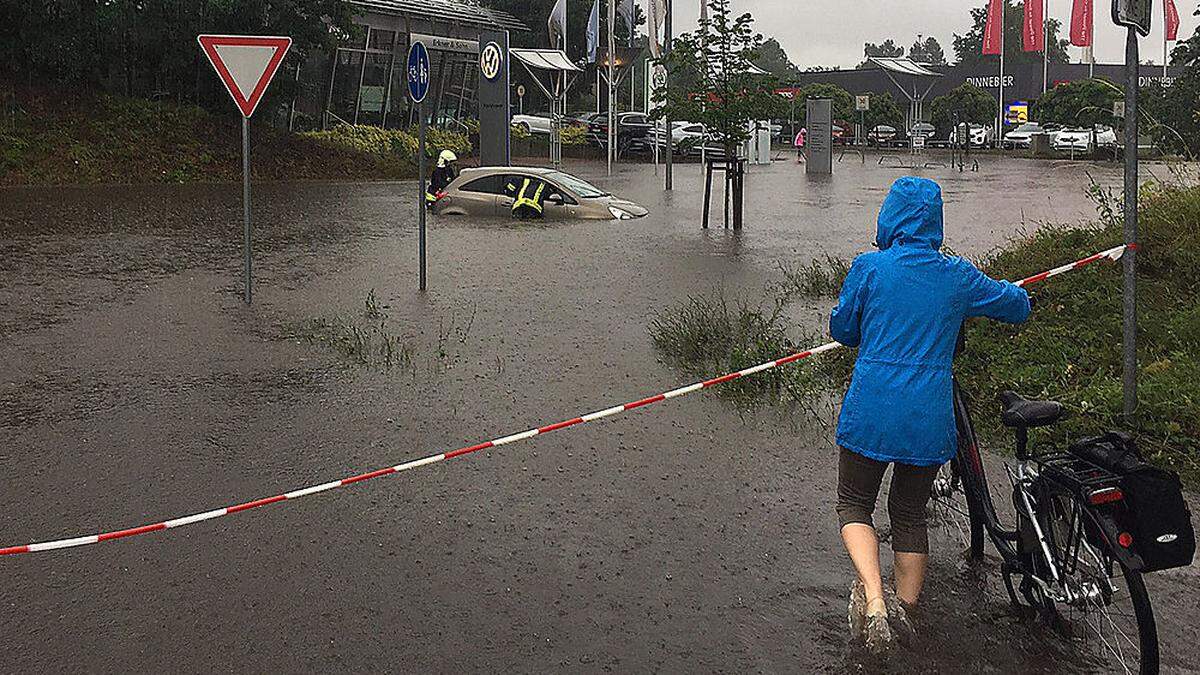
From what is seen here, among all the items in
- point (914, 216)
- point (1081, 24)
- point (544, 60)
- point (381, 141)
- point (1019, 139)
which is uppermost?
point (1081, 24)

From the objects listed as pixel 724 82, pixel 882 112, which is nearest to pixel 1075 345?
pixel 724 82

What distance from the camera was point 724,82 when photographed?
21.0 meters

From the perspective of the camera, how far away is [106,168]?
3459 centimetres

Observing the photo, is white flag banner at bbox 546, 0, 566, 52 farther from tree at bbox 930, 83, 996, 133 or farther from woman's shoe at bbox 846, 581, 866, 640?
woman's shoe at bbox 846, 581, 866, 640

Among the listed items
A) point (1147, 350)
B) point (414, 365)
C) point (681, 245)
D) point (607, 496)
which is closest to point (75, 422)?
point (414, 365)

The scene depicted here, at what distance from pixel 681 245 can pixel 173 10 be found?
82.1ft

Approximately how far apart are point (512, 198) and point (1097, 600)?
20.1 meters

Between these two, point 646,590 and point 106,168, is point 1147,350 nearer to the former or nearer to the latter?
point 646,590

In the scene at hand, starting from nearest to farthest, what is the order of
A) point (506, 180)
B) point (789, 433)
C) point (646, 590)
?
point (646, 590), point (789, 433), point (506, 180)

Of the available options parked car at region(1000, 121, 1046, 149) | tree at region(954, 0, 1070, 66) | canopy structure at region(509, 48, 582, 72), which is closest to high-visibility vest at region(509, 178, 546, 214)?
canopy structure at region(509, 48, 582, 72)

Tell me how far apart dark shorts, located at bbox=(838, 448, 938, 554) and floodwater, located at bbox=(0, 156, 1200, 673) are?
1.19 ft

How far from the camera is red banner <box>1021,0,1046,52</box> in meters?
61.8

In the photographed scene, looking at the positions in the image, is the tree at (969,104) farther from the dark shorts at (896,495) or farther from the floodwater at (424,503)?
the dark shorts at (896,495)

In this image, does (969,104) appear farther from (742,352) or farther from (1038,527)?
(1038,527)
